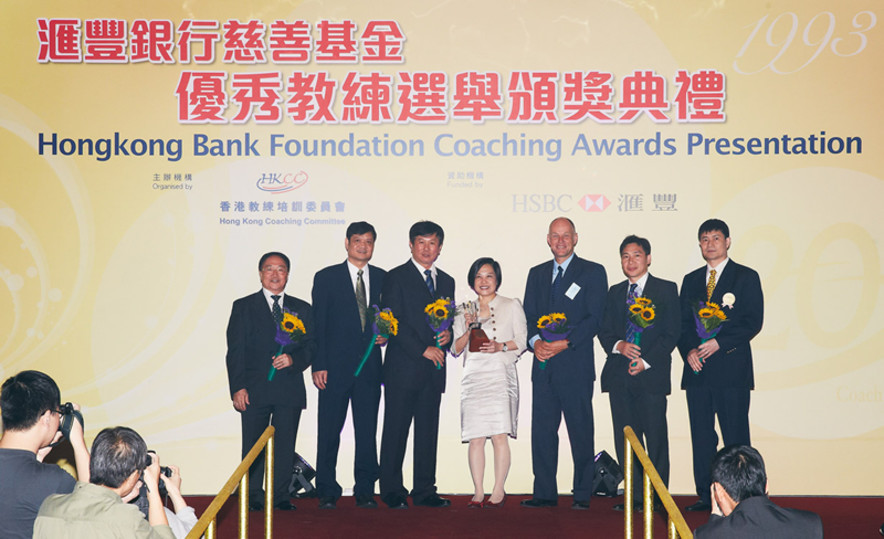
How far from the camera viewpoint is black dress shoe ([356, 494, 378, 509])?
20.7ft

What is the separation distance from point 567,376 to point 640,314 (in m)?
0.66

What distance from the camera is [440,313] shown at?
6207 mm

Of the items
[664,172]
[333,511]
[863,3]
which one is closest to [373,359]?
[333,511]

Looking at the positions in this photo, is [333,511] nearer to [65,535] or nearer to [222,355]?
[222,355]

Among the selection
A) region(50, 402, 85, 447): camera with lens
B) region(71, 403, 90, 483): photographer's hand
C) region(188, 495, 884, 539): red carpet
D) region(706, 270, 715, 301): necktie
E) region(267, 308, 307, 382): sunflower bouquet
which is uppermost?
region(706, 270, 715, 301): necktie

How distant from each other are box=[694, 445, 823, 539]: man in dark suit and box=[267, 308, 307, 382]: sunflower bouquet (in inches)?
136

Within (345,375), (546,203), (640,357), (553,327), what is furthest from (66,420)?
(546,203)

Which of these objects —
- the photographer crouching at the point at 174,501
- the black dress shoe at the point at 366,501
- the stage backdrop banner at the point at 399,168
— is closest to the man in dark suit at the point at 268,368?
the stage backdrop banner at the point at 399,168

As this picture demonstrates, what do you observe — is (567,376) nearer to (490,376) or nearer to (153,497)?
(490,376)

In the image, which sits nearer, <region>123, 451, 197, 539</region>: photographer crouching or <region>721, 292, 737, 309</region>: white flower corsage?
<region>123, 451, 197, 539</region>: photographer crouching

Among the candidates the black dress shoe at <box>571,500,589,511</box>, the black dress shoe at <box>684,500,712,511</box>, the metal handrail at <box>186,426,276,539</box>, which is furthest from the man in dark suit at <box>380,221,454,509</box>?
→ the black dress shoe at <box>684,500,712,511</box>

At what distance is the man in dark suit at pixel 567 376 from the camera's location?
252 inches

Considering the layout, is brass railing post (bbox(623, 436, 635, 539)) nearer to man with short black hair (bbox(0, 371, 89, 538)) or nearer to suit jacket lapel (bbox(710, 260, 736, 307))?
suit jacket lapel (bbox(710, 260, 736, 307))

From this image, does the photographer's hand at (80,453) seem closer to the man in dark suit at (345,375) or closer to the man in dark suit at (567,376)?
the man in dark suit at (345,375)
